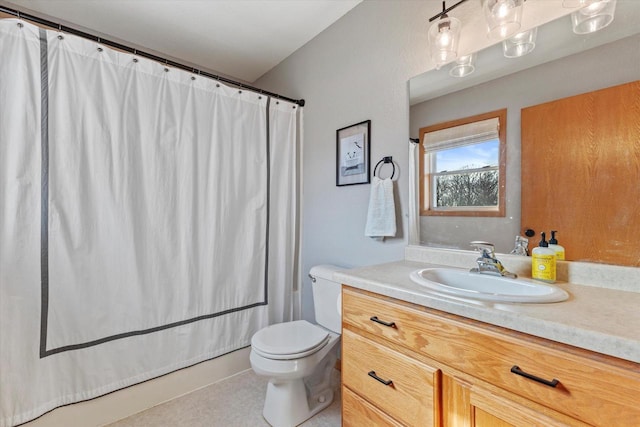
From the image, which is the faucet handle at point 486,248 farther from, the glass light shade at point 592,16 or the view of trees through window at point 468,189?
the glass light shade at point 592,16

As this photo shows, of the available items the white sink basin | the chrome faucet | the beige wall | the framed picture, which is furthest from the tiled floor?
the framed picture

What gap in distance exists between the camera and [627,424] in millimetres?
560

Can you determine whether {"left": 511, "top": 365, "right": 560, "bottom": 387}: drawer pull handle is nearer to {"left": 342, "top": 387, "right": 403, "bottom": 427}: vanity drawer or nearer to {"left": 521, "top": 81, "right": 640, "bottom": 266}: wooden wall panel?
{"left": 342, "top": 387, "right": 403, "bottom": 427}: vanity drawer

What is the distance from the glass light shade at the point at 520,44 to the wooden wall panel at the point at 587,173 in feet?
0.80

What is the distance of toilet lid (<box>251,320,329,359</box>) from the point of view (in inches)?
56.0

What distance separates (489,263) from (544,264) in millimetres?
170

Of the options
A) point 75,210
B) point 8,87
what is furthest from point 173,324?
point 8,87

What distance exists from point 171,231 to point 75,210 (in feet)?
1.52

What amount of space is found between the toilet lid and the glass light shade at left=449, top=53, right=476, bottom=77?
1.51 meters

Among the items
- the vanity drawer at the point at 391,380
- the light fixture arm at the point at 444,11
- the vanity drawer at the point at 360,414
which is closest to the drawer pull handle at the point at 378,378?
the vanity drawer at the point at 391,380

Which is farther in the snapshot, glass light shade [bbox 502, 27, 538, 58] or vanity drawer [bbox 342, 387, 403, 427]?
glass light shade [bbox 502, 27, 538, 58]

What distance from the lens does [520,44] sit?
1.17 metres

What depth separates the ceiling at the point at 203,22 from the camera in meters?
1.83

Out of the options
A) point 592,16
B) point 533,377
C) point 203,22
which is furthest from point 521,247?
point 203,22
